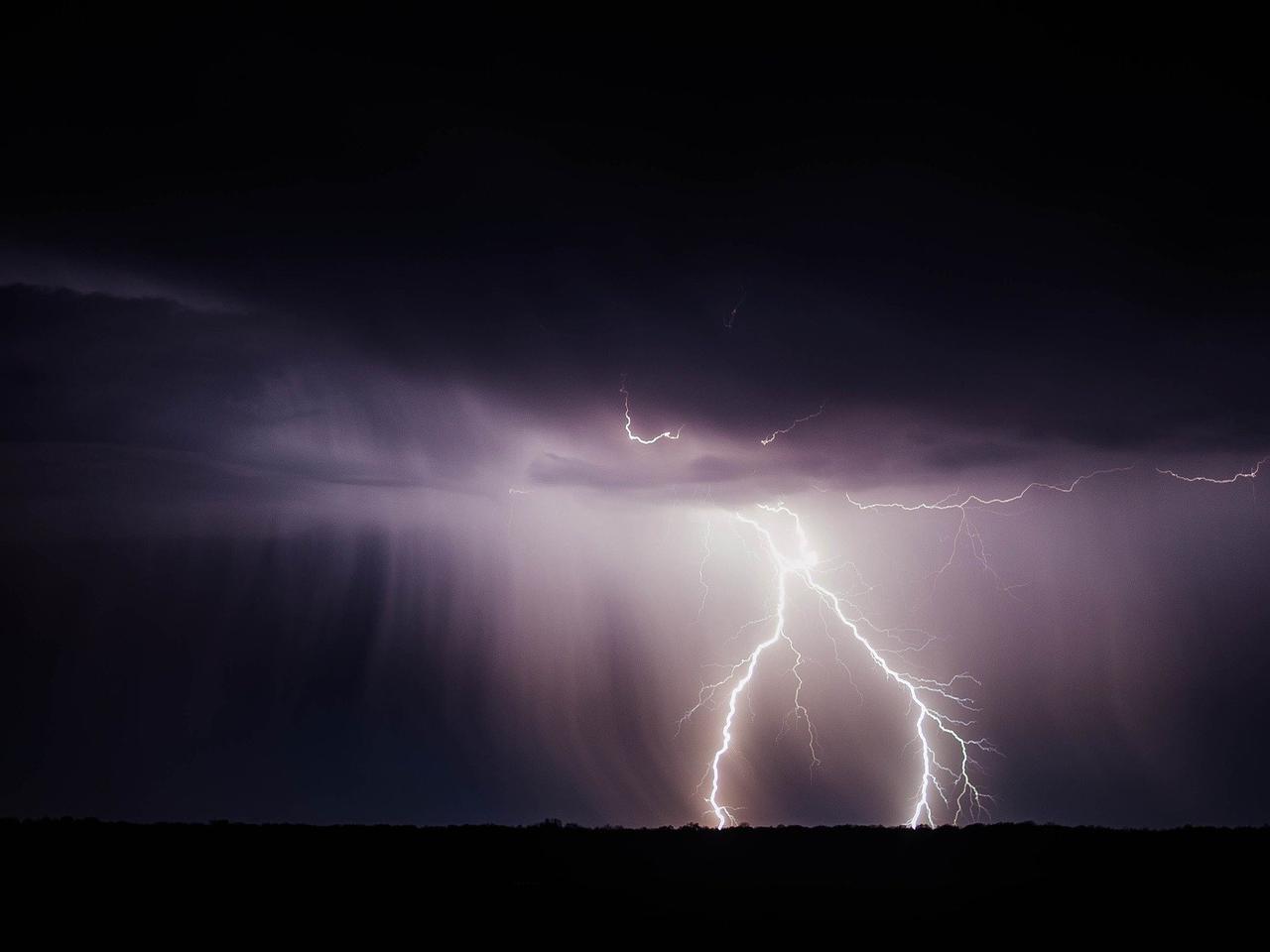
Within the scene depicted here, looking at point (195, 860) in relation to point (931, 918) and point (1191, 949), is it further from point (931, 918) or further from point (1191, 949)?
point (1191, 949)

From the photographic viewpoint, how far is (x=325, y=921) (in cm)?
653

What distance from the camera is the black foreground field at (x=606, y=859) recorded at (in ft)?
24.3

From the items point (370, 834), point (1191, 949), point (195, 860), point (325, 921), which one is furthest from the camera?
point (370, 834)

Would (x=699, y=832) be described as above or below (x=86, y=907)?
above

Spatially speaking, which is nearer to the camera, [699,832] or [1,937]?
[1,937]

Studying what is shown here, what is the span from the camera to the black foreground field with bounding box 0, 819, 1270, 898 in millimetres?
7395

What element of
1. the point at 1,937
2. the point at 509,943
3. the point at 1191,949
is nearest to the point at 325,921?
the point at 509,943

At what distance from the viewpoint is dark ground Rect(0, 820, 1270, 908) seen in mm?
7355

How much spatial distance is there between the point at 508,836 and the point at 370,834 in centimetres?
132

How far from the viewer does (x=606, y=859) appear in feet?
27.8

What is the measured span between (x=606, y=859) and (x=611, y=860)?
6cm

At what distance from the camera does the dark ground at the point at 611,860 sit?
7355 mm

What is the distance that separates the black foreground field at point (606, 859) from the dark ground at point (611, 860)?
0.8 inches

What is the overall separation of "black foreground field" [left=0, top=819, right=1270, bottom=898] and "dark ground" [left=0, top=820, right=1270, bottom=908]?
0.02 m
